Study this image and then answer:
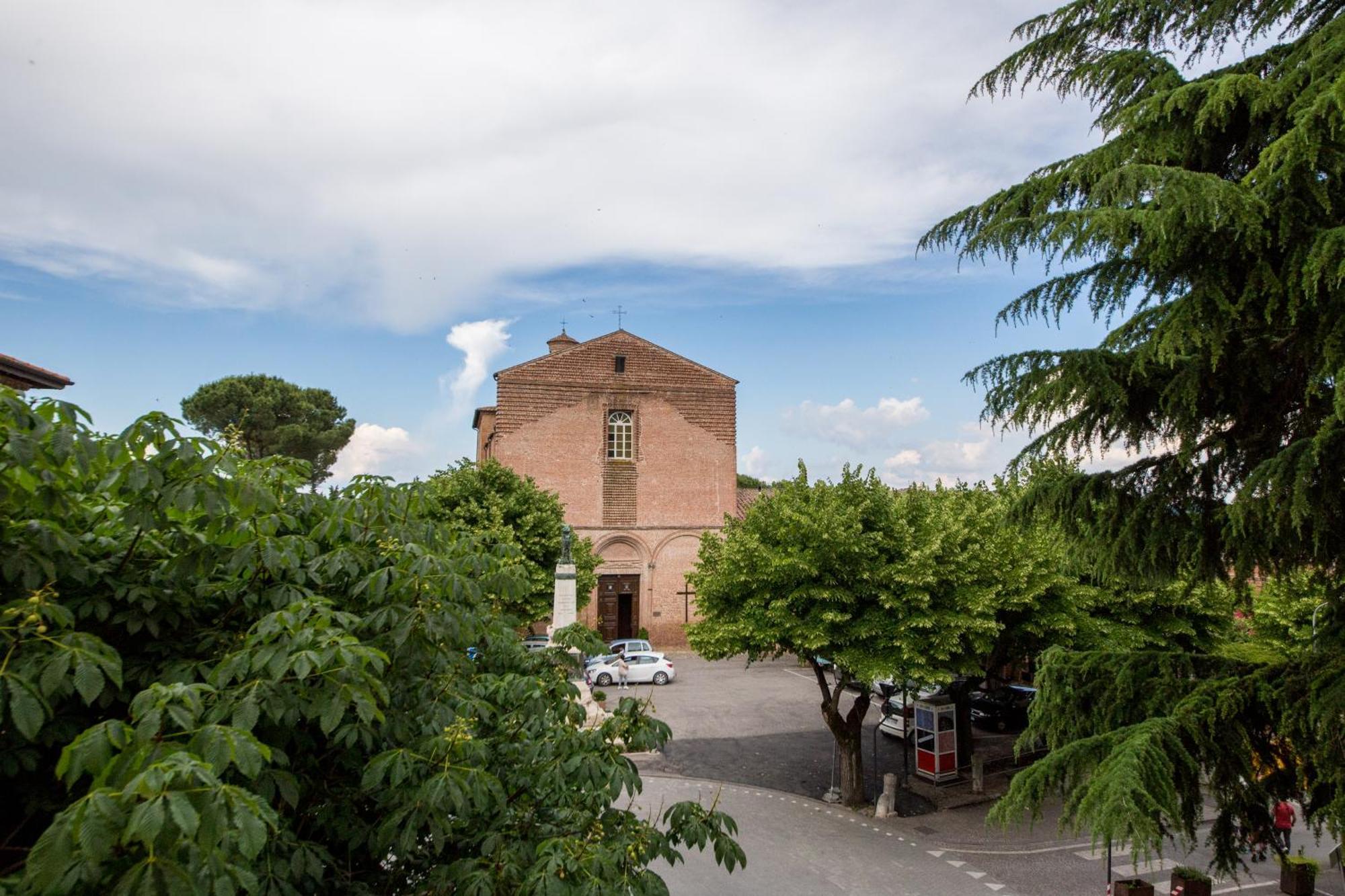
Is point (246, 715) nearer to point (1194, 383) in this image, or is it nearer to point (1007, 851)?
point (1194, 383)

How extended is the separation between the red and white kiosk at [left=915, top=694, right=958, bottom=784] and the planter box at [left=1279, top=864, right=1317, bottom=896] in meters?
6.08

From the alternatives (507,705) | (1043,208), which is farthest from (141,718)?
(1043,208)

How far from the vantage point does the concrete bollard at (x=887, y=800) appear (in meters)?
14.8

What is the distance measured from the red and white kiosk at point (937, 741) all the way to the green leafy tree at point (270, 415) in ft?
112

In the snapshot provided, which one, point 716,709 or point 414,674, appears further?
point 716,709

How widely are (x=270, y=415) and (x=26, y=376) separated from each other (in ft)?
110

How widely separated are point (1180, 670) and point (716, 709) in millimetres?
19691

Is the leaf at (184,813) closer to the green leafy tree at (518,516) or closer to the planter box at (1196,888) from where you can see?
the planter box at (1196,888)

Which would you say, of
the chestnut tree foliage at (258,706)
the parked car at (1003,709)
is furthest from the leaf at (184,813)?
the parked car at (1003,709)

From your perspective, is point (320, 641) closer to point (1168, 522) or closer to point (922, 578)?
point (1168, 522)

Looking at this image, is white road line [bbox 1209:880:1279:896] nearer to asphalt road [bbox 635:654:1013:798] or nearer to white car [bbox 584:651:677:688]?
asphalt road [bbox 635:654:1013:798]

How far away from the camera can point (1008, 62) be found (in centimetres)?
618

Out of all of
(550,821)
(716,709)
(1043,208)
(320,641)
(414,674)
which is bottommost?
(716,709)

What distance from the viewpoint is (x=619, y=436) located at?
34.6 metres
